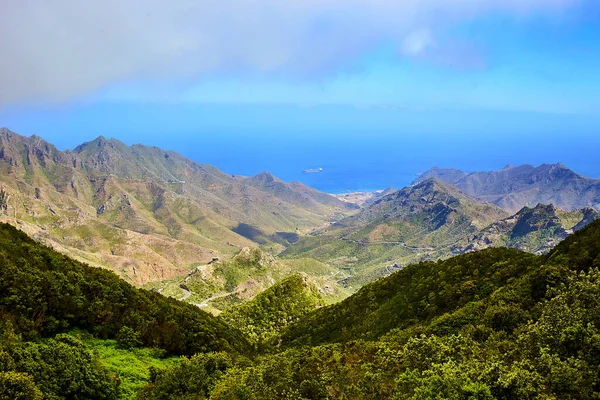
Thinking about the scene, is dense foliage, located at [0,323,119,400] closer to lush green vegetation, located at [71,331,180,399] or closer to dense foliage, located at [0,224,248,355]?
lush green vegetation, located at [71,331,180,399]

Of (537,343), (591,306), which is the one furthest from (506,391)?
(591,306)

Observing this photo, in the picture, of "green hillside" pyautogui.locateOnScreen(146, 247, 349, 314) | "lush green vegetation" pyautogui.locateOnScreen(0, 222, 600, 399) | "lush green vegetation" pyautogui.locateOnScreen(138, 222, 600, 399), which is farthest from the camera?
"green hillside" pyautogui.locateOnScreen(146, 247, 349, 314)

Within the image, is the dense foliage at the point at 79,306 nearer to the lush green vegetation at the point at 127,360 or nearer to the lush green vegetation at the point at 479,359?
the lush green vegetation at the point at 127,360

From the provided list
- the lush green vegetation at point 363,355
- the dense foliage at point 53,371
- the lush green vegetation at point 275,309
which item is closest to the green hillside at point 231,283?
the lush green vegetation at point 275,309

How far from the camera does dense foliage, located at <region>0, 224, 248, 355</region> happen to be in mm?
29578

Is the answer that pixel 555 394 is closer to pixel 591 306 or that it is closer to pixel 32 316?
pixel 591 306

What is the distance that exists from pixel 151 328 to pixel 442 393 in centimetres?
2673

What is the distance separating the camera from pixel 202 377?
92.7ft

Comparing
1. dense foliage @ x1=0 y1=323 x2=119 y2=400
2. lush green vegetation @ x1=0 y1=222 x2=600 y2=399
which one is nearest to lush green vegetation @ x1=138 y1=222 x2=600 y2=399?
lush green vegetation @ x1=0 y1=222 x2=600 y2=399

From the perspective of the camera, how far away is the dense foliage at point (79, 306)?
29578 millimetres

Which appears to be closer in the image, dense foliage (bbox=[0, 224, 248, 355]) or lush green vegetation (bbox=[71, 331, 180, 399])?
lush green vegetation (bbox=[71, 331, 180, 399])

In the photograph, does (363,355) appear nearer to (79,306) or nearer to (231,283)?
(79,306)

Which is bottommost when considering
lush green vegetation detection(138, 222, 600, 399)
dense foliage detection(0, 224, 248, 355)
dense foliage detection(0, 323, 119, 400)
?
lush green vegetation detection(138, 222, 600, 399)

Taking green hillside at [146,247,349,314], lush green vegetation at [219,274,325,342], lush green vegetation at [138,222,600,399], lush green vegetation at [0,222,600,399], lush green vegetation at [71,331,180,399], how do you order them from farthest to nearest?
green hillside at [146,247,349,314] < lush green vegetation at [219,274,325,342] < lush green vegetation at [71,331,180,399] < lush green vegetation at [0,222,600,399] < lush green vegetation at [138,222,600,399]
